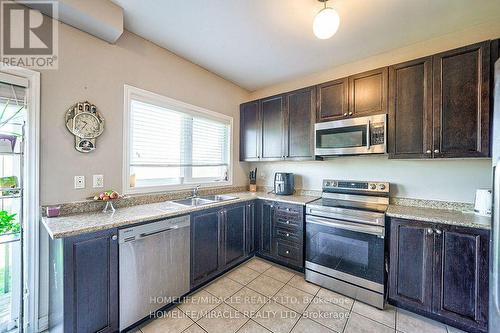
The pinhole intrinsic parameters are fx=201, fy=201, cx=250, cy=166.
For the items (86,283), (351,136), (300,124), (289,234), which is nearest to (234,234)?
(289,234)

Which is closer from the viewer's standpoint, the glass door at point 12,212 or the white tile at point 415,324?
the glass door at point 12,212

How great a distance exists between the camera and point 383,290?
190 centimetres

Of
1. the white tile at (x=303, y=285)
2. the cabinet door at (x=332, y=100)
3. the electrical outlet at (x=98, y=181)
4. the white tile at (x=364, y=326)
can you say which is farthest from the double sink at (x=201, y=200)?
the white tile at (x=364, y=326)

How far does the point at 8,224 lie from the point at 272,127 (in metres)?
2.90

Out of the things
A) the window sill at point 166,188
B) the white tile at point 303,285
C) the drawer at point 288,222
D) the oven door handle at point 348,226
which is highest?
the window sill at point 166,188

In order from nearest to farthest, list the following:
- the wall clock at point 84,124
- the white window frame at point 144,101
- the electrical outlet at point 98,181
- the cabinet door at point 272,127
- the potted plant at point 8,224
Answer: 1. the potted plant at point 8,224
2. the wall clock at point 84,124
3. the electrical outlet at point 98,181
4. the white window frame at point 144,101
5. the cabinet door at point 272,127

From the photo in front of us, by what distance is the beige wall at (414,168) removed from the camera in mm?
1977

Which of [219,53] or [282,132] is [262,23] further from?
[282,132]

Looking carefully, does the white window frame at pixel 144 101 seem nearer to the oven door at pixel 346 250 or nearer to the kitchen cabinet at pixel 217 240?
the kitchen cabinet at pixel 217 240

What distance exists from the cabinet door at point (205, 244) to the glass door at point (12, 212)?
4.29 feet

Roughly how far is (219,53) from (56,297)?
2.80 m

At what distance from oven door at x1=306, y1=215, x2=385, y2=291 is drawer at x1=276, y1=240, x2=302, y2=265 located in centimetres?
14

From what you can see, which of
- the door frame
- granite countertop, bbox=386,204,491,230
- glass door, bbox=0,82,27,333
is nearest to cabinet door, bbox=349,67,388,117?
granite countertop, bbox=386,204,491,230

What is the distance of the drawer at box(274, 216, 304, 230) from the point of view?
2500mm
